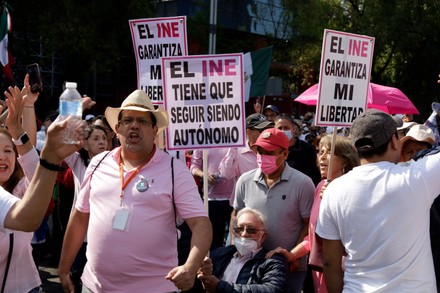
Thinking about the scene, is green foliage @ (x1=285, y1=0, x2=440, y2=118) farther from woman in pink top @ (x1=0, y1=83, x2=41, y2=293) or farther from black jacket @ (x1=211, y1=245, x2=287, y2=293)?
woman in pink top @ (x1=0, y1=83, x2=41, y2=293)

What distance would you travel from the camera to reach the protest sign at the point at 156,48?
7598 mm

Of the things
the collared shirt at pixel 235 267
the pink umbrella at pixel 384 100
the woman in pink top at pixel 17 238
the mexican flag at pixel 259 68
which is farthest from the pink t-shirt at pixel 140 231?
the mexican flag at pixel 259 68

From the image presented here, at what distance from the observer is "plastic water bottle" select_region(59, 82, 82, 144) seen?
2844 millimetres

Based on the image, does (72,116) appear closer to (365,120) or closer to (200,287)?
(365,120)

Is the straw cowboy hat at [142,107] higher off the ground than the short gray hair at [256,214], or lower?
higher

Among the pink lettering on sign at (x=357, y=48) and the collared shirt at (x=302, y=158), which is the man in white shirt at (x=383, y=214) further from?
the collared shirt at (x=302, y=158)

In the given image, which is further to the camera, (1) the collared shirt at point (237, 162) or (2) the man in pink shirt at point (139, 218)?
(1) the collared shirt at point (237, 162)

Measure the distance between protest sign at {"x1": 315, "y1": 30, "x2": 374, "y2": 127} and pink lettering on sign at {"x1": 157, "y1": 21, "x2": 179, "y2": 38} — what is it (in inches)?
78.1

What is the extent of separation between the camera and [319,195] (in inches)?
213

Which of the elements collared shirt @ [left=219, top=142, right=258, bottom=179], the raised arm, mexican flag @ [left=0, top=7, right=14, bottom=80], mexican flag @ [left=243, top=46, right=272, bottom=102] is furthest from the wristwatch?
mexican flag @ [left=243, top=46, right=272, bottom=102]

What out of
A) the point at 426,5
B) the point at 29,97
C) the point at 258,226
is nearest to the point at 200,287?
the point at 258,226

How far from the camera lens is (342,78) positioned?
6344 mm

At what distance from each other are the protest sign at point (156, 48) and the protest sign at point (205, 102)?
5.85ft

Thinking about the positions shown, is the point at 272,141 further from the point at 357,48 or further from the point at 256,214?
the point at 357,48
